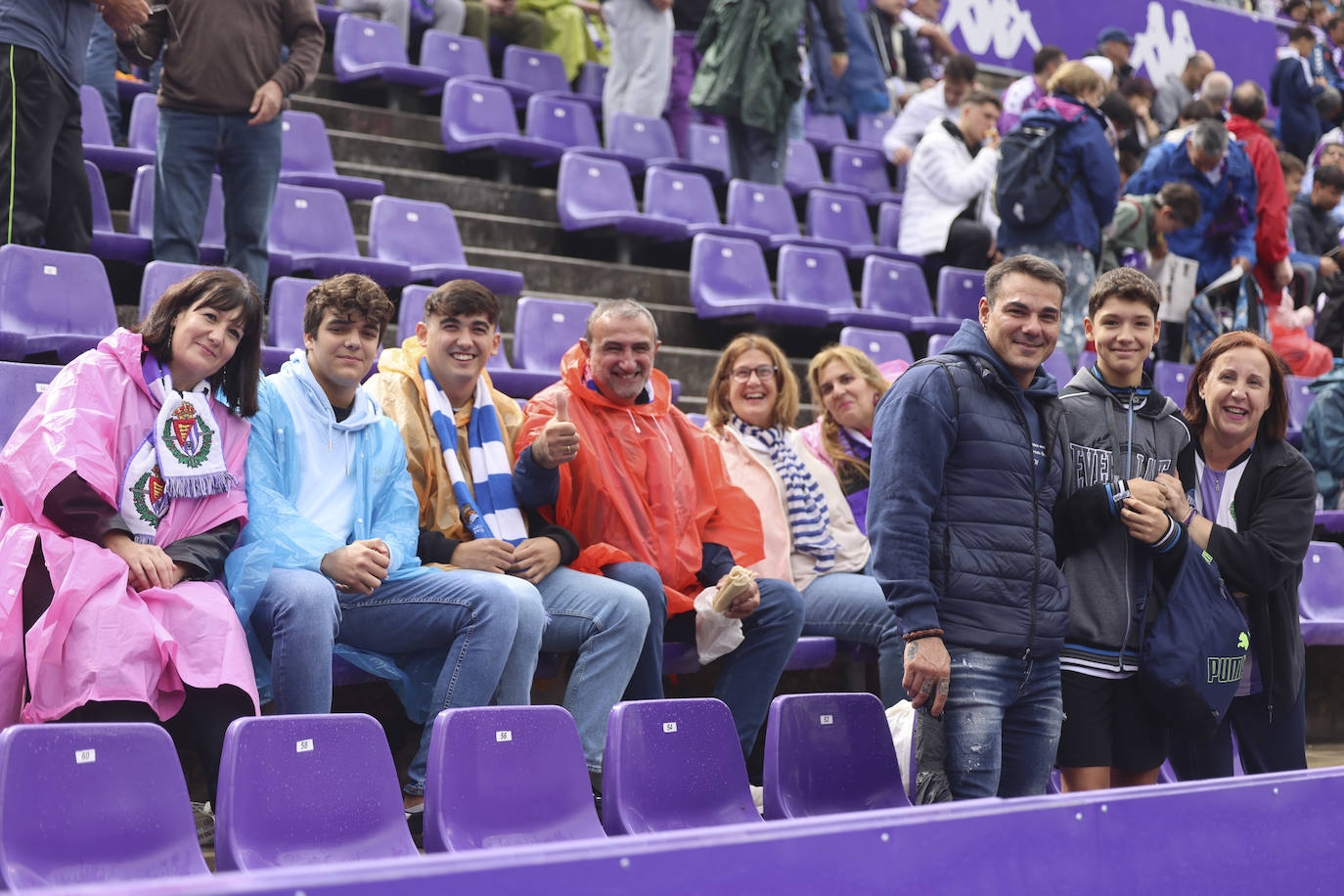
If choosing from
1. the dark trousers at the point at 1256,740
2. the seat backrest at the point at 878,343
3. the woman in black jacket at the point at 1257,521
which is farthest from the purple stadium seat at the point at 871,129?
the dark trousers at the point at 1256,740

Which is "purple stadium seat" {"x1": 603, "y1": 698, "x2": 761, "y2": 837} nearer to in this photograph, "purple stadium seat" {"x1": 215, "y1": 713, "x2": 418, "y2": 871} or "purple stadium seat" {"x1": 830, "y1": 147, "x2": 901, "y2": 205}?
"purple stadium seat" {"x1": 215, "y1": 713, "x2": 418, "y2": 871}

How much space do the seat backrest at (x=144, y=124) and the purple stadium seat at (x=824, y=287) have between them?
8.47ft

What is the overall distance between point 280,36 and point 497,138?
1.57m

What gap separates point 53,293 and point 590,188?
2747 mm

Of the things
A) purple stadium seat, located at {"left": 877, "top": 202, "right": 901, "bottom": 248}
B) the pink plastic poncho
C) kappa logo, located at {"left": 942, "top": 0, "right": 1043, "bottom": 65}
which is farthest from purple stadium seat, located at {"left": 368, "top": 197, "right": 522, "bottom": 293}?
kappa logo, located at {"left": 942, "top": 0, "right": 1043, "bottom": 65}

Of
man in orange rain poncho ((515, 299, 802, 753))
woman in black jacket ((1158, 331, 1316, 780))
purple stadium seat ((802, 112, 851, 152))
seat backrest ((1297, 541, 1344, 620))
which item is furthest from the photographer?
purple stadium seat ((802, 112, 851, 152))

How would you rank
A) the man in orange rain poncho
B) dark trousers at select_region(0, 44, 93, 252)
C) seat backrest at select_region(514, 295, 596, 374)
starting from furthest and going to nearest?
seat backrest at select_region(514, 295, 596, 374) < dark trousers at select_region(0, 44, 93, 252) < the man in orange rain poncho

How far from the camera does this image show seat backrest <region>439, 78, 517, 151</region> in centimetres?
643

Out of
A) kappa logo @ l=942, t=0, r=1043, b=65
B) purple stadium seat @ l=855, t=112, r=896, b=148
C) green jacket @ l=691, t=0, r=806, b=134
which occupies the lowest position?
green jacket @ l=691, t=0, r=806, b=134

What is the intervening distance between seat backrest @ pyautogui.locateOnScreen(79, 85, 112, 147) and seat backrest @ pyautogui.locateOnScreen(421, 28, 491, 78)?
2095mm

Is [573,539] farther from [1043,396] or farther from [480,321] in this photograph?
[1043,396]

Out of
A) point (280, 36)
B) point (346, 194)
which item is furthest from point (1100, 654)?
point (346, 194)

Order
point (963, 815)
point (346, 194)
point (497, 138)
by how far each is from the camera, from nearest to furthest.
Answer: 1. point (963, 815)
2. point (346, 194)
3. point (497, 138)

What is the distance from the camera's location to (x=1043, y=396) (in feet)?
9.15
